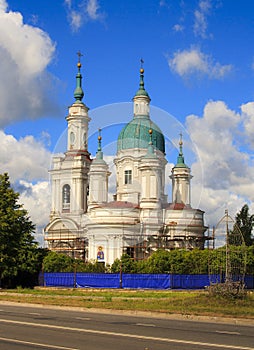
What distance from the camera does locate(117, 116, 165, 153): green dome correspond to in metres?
83.4

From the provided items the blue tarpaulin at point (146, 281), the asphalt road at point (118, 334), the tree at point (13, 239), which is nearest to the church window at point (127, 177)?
the tree at point (13, 239)

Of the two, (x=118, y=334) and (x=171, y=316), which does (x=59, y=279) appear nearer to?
(x=171, y=316)

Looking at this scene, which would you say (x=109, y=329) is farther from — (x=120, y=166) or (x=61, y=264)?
(x=120, y=166)

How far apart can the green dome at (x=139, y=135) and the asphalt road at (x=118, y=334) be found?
60.4 meters

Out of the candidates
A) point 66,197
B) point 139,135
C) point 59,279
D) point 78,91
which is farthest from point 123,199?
point 59,279

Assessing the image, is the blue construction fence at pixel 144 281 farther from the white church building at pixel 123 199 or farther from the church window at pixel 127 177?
the church window at pixel 127 177

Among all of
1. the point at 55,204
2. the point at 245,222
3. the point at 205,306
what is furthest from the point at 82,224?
the point at 205,306

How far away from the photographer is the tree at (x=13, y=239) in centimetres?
5019

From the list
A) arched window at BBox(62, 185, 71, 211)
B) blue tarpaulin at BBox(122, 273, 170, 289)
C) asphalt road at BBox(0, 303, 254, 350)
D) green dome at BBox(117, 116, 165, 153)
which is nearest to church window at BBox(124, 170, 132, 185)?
green dome at BBox(117, 116, 165, 153)

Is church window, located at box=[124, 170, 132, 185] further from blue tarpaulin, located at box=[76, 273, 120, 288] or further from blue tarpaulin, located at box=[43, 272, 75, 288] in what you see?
blue tarpaulin, located at box=[76, 273, 120, 288]

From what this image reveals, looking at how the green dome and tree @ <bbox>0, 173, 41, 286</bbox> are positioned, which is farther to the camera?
the green dome

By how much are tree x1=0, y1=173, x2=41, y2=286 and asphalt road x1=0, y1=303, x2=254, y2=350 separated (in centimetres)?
2698

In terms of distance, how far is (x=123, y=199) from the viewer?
3177 inches

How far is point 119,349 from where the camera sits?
48.5ft
